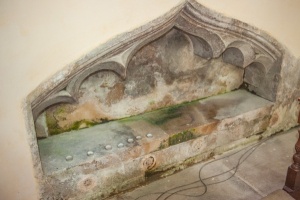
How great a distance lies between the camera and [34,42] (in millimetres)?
1920

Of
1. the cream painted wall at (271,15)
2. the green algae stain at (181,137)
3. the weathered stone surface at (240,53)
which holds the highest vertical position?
the cream painted wall at (271,15)

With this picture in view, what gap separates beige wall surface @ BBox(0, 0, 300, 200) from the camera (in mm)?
1849

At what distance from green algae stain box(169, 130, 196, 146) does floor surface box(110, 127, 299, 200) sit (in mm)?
381

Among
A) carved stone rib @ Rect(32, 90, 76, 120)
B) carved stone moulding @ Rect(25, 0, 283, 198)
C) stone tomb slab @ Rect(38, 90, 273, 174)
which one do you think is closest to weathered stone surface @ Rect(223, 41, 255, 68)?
carved stone moulding @ Rect(25, 0, 283, 198)

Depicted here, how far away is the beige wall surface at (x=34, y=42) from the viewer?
Result: 1849mm

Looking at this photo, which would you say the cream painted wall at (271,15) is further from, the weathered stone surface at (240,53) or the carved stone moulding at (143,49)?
the weathered stone surface at (240,53)

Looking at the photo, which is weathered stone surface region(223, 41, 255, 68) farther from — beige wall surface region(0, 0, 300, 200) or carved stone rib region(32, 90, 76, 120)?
carved stone rib region(32, 90, 76, 120)

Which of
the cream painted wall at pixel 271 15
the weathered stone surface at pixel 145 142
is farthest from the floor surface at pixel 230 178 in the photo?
the cream painted wall at pixel 271 15

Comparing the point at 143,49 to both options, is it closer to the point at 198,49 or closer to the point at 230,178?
the point at 198,49

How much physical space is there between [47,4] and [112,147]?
1353 millimetres

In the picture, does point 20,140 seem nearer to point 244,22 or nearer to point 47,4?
point 47,4

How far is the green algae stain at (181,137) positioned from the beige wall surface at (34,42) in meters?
1.21

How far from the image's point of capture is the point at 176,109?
3414mm

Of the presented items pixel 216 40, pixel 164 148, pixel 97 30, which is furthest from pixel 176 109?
pixel 97 30
